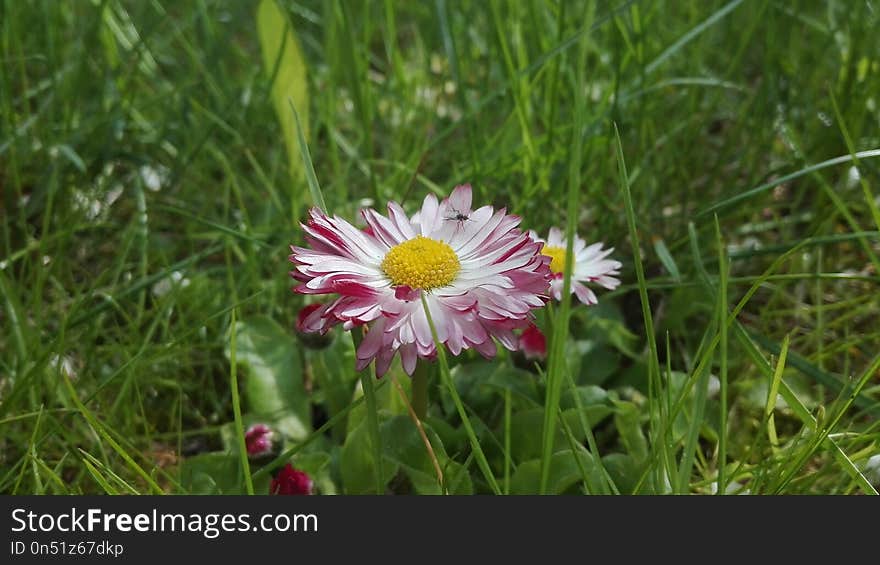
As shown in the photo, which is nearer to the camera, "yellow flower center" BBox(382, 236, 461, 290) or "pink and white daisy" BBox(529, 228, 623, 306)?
"yellow flower center" BBox(382, 236, 461, 290)

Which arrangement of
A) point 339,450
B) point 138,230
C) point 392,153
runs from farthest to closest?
1. point 392,153
2. point 138,230
3. point 339,450

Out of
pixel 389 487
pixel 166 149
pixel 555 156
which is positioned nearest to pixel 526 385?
pixel 389 487

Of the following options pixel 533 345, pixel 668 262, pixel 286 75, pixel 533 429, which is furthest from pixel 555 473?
pixel 286 75

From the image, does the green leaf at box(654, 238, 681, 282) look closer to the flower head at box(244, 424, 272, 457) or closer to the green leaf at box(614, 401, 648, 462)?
the green leaf at box(614, 401, 648, 462)

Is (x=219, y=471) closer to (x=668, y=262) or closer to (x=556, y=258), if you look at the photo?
(x=556, y=258)

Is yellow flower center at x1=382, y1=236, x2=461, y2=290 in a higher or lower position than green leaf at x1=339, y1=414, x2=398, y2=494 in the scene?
higher

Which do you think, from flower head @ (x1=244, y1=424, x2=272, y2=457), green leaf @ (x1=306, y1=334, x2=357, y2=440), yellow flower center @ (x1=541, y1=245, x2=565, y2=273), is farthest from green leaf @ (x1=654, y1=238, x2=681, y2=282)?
flower head @ (x1=244, y1=424, x2=272, y2=457)

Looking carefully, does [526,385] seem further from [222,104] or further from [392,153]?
[222,104]

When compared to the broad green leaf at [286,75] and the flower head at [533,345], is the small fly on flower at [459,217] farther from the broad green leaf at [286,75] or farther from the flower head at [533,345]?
the broad green leaf at [286,75]
